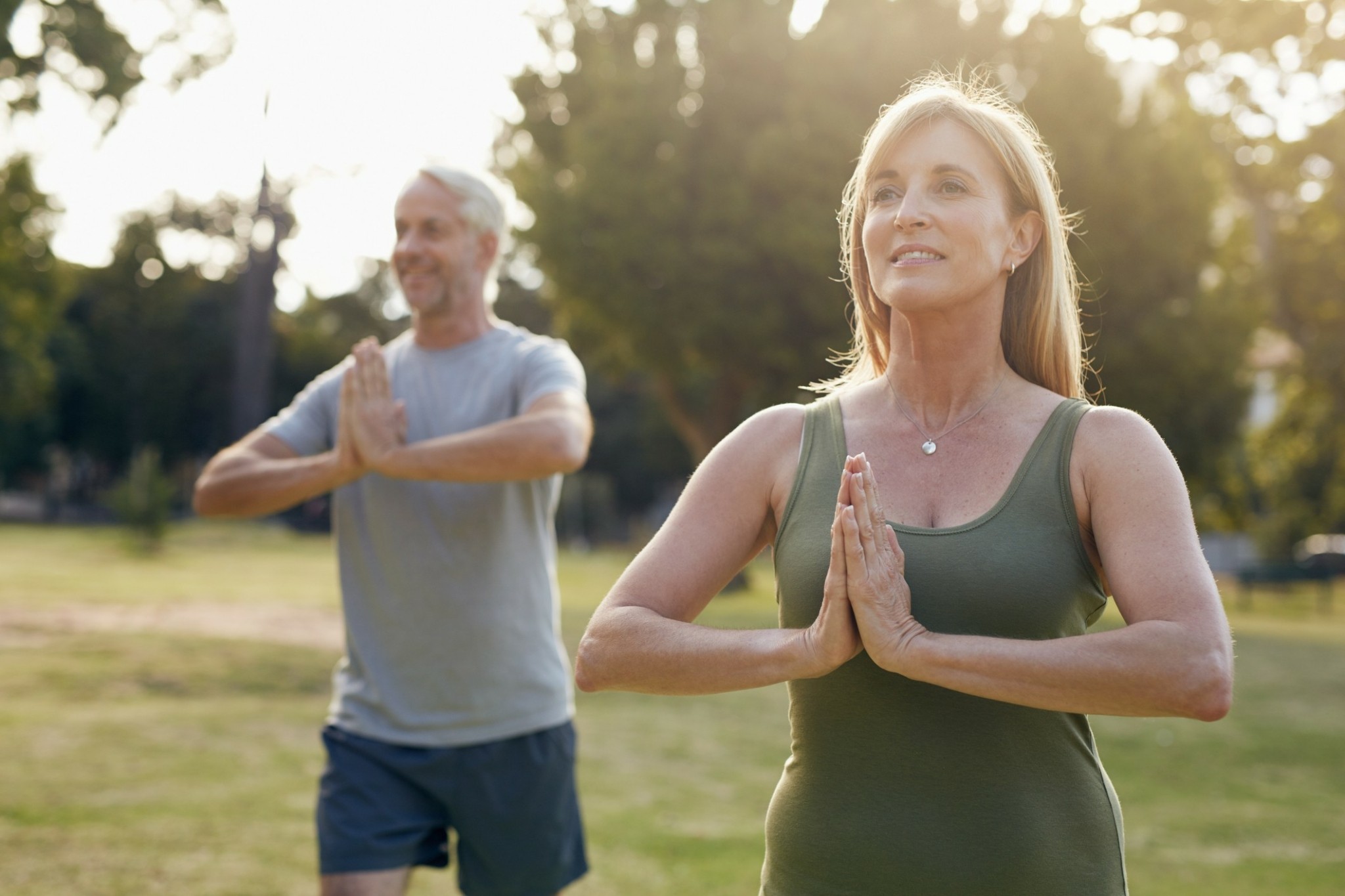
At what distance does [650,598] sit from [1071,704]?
2.39 feet

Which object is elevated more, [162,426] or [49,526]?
[162,426]

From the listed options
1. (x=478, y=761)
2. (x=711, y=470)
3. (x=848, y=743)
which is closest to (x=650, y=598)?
(x=711, y=470)

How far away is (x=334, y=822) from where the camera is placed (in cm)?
355

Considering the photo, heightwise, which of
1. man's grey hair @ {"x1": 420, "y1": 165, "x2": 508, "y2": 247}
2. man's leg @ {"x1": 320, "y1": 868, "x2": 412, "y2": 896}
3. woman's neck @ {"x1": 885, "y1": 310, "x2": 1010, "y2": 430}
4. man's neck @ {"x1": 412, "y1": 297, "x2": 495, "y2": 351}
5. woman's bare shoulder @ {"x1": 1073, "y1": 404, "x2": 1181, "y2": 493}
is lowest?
man's leg @ {"x1": 320, "y1": 868, "x2": 412, "y2": 896}

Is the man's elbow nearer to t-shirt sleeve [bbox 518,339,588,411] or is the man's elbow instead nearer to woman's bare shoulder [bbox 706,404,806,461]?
t-shirt sleeve [bbox 518,339,588,411]

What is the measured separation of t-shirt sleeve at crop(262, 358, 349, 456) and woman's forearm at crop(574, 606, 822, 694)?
2.09 m

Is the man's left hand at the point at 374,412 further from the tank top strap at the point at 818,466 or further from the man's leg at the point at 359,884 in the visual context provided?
the tank top strap at the point at 818,466

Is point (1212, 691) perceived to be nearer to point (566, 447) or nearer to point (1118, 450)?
point (1118, 450)

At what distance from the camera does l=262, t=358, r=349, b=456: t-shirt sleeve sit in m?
4.06

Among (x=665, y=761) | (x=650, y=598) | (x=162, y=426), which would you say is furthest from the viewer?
(x=162, y=426)

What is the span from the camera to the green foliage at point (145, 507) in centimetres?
2825

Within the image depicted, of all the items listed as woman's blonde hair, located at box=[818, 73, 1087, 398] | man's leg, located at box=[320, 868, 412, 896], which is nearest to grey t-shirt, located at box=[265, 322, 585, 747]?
man's leg, located at box=[320, 868, 412, 896]

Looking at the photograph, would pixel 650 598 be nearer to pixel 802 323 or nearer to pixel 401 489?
pixel 401 489

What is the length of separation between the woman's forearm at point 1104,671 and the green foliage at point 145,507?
2886 cm
